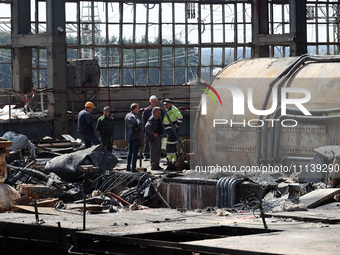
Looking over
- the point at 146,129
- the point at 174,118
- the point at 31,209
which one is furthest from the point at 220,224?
the point at 174,118

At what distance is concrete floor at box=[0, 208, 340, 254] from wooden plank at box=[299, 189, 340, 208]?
0.61m

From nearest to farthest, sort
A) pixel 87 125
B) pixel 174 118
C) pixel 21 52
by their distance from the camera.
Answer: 1. pixel 174 118
2. pixel 87 125
3. pixel 21 52

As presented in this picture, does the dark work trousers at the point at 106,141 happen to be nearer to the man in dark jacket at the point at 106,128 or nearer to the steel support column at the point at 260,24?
the man in dark jacket at the point at 106,128

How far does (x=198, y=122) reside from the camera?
1962 cm

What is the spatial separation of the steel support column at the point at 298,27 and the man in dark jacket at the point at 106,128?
1632 centimetres

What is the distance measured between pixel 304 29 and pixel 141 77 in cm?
7142

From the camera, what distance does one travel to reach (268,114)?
17484 millimetres

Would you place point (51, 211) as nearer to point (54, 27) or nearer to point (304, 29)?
point (54, 27)

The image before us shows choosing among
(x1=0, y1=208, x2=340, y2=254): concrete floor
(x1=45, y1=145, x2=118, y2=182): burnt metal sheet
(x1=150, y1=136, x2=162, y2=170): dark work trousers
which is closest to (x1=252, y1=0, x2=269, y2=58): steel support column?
(x1=150, y1=136, x2=162, y2=170): dark work trousers

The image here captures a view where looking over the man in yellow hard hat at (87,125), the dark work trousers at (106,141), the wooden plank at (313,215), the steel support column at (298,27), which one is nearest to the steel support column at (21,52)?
the steel support column at (298,27)

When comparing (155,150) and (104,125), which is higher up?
(104,125)

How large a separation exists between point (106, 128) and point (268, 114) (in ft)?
17.1

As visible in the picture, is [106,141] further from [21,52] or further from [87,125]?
[21,52]

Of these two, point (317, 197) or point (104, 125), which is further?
point (104, 125)
